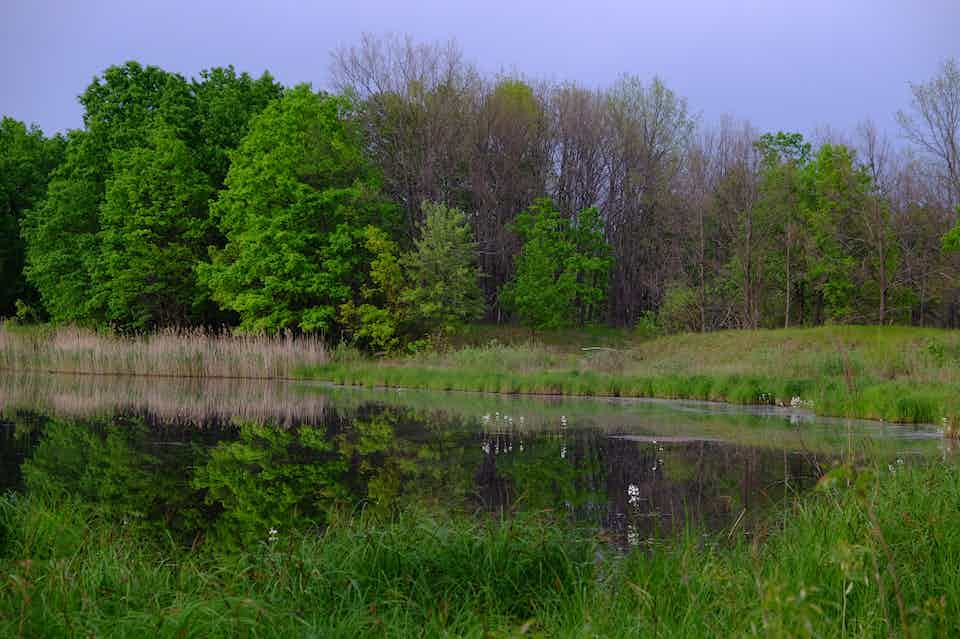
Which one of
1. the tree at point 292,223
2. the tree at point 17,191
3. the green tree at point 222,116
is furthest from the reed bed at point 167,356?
the tree at point 17,191

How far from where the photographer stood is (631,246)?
4884 cm

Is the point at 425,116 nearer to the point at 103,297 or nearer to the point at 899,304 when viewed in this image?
the point at 103,297

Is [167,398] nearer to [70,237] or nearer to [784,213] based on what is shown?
[70,237]

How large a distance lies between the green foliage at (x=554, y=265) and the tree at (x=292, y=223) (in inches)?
315

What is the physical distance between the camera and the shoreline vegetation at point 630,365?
18.2m

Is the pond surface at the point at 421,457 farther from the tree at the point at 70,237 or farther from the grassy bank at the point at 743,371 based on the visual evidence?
the tree at the point at 70,237

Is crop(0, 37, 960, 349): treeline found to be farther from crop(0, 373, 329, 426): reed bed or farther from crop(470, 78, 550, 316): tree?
crop(0, 373, 329, 426): reed bed

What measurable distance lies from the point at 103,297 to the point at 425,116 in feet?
55.0

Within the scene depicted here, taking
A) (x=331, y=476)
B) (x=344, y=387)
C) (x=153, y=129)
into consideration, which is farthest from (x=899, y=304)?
(x=331, y=476)

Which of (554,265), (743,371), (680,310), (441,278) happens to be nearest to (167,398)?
(743,371)

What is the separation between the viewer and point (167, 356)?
2656 centimetres

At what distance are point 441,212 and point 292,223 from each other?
220 inches

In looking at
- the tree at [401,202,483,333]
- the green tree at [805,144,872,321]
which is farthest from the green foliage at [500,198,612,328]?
the green tree at [805,144,872,321]

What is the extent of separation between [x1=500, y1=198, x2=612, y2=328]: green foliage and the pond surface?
65.0 feet
